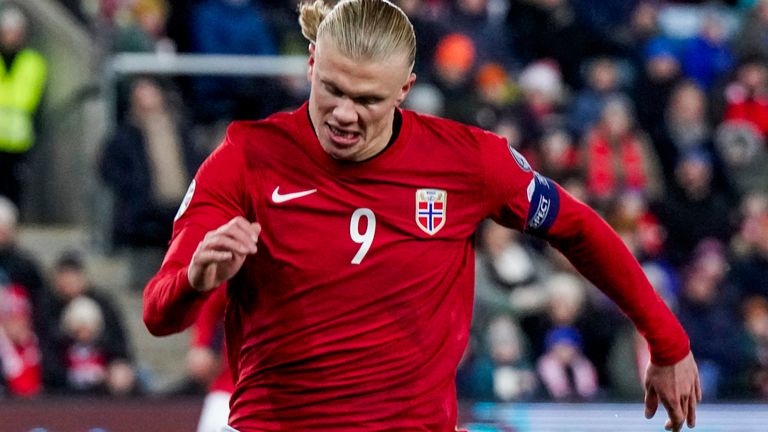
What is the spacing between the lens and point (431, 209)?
4340 mm

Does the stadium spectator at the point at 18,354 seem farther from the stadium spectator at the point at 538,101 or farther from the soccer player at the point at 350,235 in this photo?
the soccer player at the point at 350,235

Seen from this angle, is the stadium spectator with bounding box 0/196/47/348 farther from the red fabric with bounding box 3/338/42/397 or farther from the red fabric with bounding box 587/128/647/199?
the red fabric with bounding box 587/128/647/199

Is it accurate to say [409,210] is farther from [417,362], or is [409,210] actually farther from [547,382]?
[547,382]

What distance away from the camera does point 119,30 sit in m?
11.0

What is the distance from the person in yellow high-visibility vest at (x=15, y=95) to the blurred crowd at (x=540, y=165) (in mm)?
86

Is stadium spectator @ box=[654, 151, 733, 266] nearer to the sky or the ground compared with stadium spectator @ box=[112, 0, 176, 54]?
nearer to the ground

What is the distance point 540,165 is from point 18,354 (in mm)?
3921

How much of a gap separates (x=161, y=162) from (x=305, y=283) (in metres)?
6.37

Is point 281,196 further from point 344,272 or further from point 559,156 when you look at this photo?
point 559,156

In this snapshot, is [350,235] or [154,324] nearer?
[154,324]

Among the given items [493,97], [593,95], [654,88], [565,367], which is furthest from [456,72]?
[565,367]

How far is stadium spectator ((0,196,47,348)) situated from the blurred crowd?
14mm

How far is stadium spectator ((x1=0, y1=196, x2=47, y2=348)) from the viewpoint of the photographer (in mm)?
9641

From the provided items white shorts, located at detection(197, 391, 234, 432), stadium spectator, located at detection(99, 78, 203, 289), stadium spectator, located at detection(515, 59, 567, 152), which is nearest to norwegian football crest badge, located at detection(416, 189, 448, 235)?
white shorts, located at detection(197, 391, 234, 432)
